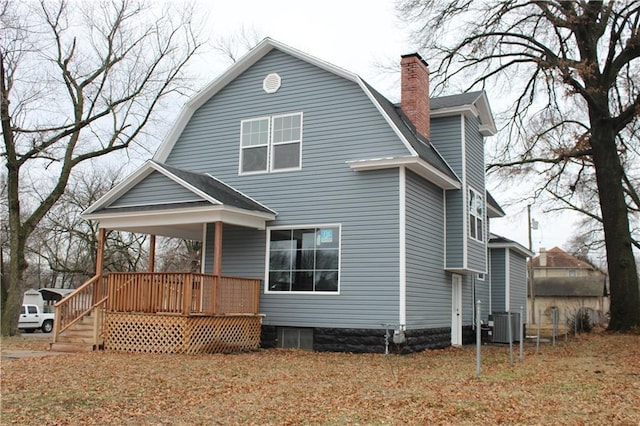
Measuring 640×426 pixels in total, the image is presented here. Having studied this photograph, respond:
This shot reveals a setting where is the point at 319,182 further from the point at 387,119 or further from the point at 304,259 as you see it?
the point at 387,119

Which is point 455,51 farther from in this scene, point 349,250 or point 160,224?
point 160,224

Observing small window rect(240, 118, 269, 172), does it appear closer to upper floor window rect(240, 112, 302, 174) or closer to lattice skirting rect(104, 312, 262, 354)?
upper floor window rect(240, 112, 302, 174)

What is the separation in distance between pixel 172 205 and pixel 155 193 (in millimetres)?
847

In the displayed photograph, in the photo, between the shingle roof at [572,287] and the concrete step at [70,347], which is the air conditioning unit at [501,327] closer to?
the concrete step at [70,347]

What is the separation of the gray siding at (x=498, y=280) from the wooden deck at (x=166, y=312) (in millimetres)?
10684

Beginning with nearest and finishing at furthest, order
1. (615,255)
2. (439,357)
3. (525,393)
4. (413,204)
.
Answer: (525,393)
(439,357)
(413,204)
(615,255)

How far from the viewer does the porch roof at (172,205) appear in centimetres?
1429

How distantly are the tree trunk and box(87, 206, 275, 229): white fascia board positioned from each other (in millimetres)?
11520

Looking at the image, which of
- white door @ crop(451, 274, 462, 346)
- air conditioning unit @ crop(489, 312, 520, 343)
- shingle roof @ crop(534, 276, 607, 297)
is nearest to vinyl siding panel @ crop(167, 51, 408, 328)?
white door @ crop(451, 274, 462, 346)

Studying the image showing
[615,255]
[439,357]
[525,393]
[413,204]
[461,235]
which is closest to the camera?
[525,393]

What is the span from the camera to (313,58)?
1575cm

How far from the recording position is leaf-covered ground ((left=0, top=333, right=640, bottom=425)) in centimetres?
715

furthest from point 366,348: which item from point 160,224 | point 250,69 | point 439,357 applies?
point 250,69

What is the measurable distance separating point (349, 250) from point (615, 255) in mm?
10513
